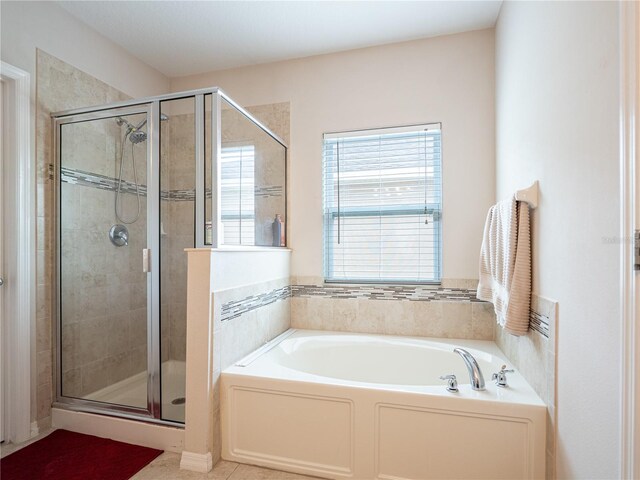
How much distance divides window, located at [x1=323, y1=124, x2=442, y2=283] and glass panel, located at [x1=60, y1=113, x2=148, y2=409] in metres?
→ 1.36

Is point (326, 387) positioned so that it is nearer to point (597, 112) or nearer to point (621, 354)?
point (621, 354)

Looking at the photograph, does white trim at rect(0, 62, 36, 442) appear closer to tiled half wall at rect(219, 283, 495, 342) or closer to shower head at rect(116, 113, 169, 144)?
shower head at rect(116, 113, 169, 144)

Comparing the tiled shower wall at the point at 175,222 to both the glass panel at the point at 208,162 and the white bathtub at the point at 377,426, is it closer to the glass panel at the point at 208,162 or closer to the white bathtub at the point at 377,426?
the glass panel at the point at 208,162

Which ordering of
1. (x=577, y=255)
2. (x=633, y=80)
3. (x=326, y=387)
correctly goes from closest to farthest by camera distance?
(x=633, y=80) < (x=577, y=255) < (x=326, y=387)

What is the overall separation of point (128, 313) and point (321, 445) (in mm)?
1341

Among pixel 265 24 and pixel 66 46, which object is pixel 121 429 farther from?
pixel 265 24

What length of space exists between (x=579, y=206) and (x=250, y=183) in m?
1.73

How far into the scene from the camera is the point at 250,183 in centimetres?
224

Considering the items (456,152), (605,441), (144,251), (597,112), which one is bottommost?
(605,441)

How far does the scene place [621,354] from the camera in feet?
2.93

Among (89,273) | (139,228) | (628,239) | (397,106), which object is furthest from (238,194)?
(628,239)

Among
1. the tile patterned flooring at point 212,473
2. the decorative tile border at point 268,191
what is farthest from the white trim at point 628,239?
the decorative tile border at point 268,191

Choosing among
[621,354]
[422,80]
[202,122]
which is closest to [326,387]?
[621,354]

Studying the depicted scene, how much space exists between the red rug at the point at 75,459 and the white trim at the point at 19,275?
0.18 metres
